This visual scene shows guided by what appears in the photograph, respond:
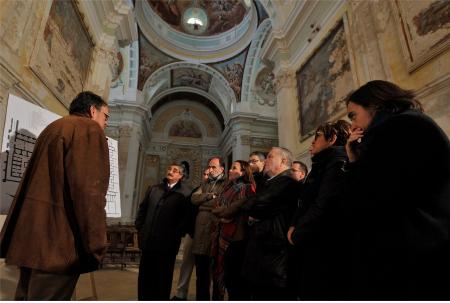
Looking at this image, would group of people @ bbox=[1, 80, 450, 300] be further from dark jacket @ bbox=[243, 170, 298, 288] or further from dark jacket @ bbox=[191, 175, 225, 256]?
dark jacket @ bbox=[191, 175, 225, 256]

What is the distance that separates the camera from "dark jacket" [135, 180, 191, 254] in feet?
9.36

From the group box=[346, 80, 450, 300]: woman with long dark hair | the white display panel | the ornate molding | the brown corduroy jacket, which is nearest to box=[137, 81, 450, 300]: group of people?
box=[346, 80, 450, 300]: woman with long dark hair

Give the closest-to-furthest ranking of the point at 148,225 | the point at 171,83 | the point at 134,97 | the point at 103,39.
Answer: the point at 148,225
the point at 103,39
the point at 134,97
the point at 171,83

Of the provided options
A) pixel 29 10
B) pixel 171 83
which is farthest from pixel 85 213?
pixel 171 83

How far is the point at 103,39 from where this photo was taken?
5.68 metres

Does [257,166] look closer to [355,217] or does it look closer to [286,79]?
[355,217]

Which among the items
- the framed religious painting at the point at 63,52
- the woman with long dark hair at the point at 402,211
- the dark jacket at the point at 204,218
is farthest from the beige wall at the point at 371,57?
the framed religious painting at the point at 63,52

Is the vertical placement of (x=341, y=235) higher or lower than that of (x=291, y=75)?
lower

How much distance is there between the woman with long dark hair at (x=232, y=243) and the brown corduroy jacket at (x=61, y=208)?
4.41 feet

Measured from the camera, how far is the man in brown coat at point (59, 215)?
1.33m

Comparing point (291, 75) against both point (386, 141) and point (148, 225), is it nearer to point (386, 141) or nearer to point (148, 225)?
point (148, 225)

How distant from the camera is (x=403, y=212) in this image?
99 centimetres

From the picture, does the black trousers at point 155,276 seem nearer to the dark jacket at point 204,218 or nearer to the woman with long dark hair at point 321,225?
the dark jacket at point 204,218

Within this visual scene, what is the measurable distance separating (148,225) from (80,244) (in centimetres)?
161
